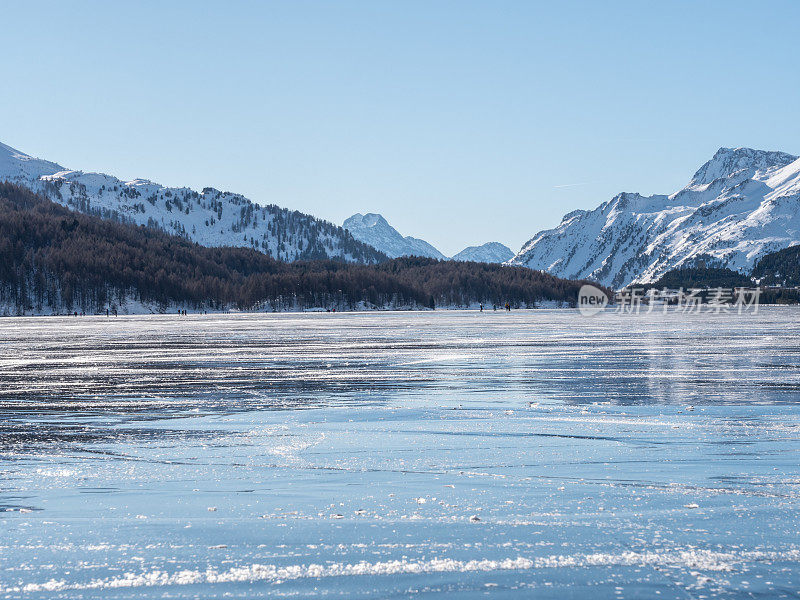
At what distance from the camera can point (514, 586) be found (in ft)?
21.8

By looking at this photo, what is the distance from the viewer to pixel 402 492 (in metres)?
9.88

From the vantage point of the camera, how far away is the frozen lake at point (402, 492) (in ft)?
22.6

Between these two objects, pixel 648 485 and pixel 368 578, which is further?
pixel 648 485

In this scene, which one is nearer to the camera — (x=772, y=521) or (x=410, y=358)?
(x=772, y=521)

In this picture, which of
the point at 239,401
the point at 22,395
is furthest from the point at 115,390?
the point at 239,401

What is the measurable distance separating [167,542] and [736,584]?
17.1 ft

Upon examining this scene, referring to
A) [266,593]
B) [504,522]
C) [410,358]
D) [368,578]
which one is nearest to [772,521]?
[504,522]

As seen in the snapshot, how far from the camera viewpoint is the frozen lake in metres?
6.88

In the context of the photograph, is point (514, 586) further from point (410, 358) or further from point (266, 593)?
point (410, 358)

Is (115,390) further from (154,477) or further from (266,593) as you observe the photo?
(266,593)

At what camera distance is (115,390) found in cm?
2202

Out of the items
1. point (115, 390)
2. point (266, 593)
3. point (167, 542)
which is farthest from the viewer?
point (115, 390)

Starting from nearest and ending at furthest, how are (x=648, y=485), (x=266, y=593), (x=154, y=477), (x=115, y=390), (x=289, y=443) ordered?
(x=266, y=593) < (x=648, y=485) < (x=154, y=477) < (x=289, y=443) < (x=115, y=390)

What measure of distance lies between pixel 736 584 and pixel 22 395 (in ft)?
61.4
